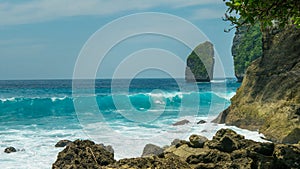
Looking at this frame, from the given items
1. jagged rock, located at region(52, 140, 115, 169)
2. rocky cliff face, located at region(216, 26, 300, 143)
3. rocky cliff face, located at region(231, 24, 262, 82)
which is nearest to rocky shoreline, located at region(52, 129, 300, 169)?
jagged rock, located at region(52, 140, 115, 169)

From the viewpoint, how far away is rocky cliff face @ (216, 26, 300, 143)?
1428cm

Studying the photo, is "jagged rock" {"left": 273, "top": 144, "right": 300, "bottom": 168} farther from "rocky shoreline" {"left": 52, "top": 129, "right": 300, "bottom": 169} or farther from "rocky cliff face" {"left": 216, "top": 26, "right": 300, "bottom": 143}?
"rocky cliff face" {"left": 216, "top": 26, "right": 300, "bottom": 143}

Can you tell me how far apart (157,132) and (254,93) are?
244 inches

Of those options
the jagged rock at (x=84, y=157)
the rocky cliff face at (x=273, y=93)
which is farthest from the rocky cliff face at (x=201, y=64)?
the jagged rock at (x=84, y=157)

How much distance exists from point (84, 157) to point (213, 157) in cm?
304

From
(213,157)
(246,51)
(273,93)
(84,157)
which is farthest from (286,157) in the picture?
(246,51)

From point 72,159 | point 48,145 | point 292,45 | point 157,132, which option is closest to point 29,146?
point 48,145

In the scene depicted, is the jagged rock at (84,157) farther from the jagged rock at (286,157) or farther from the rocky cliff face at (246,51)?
the rocky cliff face at (246,51)

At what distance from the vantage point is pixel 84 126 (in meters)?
26.8

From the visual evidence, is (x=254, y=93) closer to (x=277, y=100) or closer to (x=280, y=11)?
(x=277, y=100)

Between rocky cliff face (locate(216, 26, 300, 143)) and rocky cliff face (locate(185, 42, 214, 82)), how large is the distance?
285 ft

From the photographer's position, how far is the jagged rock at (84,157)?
7926 millimetres

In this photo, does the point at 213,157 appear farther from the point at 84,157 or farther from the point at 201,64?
the point at 201,64

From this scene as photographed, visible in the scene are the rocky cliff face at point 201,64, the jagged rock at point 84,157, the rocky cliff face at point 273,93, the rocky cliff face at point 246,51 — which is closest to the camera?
the jagged rock at point 84,157
